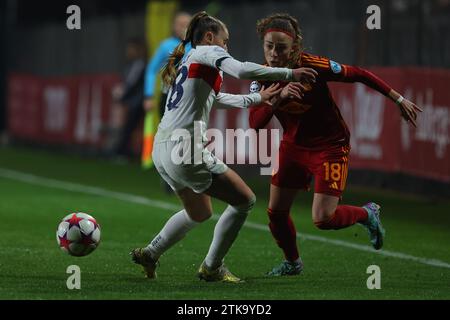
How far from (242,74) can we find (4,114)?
940 inches

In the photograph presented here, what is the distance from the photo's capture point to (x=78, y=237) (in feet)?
30.4

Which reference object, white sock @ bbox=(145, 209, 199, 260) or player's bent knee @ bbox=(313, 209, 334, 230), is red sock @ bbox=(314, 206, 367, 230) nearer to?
player's bent knee @ bbox=(313, 209, 334, 230)

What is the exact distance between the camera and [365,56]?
58.3 ft

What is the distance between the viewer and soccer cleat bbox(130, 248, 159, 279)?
9109mm

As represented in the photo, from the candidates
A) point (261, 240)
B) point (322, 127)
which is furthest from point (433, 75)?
point (322, 127)

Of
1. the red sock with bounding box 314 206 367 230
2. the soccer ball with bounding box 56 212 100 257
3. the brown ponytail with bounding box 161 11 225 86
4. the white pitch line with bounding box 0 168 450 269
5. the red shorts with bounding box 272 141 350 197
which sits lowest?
the white pitch line with bounding box 0 168 450 269

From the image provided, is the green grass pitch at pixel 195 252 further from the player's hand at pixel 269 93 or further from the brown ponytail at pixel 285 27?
the brown ponytail at pixel 285 27

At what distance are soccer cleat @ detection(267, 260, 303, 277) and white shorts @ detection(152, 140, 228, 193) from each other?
106 cm

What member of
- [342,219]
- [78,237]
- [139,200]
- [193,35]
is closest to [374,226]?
[342,219]

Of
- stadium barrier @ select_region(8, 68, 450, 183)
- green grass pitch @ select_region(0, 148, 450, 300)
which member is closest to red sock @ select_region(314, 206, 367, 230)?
green grass pitch @ select_region(0, 148, 450, 300)

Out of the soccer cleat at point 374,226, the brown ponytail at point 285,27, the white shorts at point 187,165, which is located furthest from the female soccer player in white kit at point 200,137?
the soccer cleat at point 374,226

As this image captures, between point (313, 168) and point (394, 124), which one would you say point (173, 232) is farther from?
point (394, 124)
